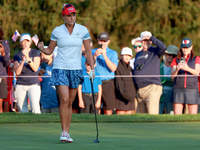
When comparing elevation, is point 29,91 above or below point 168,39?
below

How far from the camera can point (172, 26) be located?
86.6 ft

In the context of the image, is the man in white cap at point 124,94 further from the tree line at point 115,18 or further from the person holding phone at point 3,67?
the tree line at point 115,18

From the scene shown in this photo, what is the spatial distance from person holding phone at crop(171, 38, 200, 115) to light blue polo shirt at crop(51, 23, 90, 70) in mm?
4465

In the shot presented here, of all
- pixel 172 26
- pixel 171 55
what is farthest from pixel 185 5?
pixel 171 55

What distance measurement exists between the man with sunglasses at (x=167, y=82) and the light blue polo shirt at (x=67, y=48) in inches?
215

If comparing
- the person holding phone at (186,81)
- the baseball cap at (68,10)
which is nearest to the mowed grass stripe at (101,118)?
the person holding phone at (186,81)

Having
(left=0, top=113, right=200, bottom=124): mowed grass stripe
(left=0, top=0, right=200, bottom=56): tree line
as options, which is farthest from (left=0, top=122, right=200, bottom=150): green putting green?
(left=0, top=0, right=200, bottom=56): tree line

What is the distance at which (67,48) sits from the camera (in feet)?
27.3

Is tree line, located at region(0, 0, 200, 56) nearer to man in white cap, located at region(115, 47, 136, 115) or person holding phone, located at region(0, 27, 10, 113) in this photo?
person holding phone, located at region(0, 27, 10, 113)

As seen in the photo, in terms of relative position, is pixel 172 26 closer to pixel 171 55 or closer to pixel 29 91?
pixel 171 55

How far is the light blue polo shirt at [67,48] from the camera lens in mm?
8328

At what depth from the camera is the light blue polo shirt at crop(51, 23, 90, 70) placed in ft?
27.3

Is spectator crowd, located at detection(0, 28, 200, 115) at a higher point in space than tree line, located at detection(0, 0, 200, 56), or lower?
lower

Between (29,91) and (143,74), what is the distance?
2.41 metres
